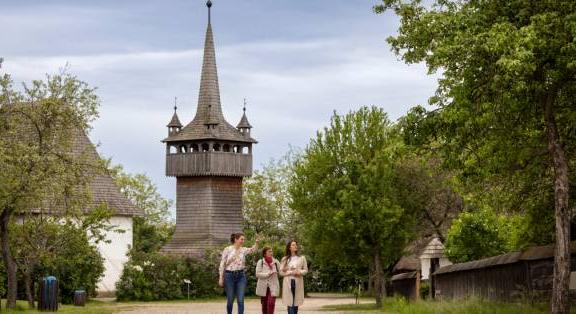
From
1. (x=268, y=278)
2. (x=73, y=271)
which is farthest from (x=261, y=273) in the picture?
(x=73, y=271)

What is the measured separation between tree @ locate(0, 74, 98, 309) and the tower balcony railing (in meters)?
41.4

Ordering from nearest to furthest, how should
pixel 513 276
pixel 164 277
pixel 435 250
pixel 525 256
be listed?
pixel 525 256 < pixel 513 276 < pixel 435 250 < pixel 164 277

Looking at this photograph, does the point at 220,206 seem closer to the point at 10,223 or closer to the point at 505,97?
the point at 10,223

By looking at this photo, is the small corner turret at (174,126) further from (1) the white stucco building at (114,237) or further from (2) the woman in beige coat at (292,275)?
(2) the woman in beige coat at (292,275)

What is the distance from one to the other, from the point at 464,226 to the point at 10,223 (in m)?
15.9

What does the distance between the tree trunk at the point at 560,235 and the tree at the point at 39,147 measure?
1615cm

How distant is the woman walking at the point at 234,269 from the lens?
1997 cm

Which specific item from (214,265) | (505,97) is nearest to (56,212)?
(505,97)

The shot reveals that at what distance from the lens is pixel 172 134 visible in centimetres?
8094

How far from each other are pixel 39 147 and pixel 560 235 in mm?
18121

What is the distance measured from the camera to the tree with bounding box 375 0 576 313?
19312 mm

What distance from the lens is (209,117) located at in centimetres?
7900

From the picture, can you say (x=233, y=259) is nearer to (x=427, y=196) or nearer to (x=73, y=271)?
(x=427, y=196)

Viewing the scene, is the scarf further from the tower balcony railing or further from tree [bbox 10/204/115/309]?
the tower balcony railing
